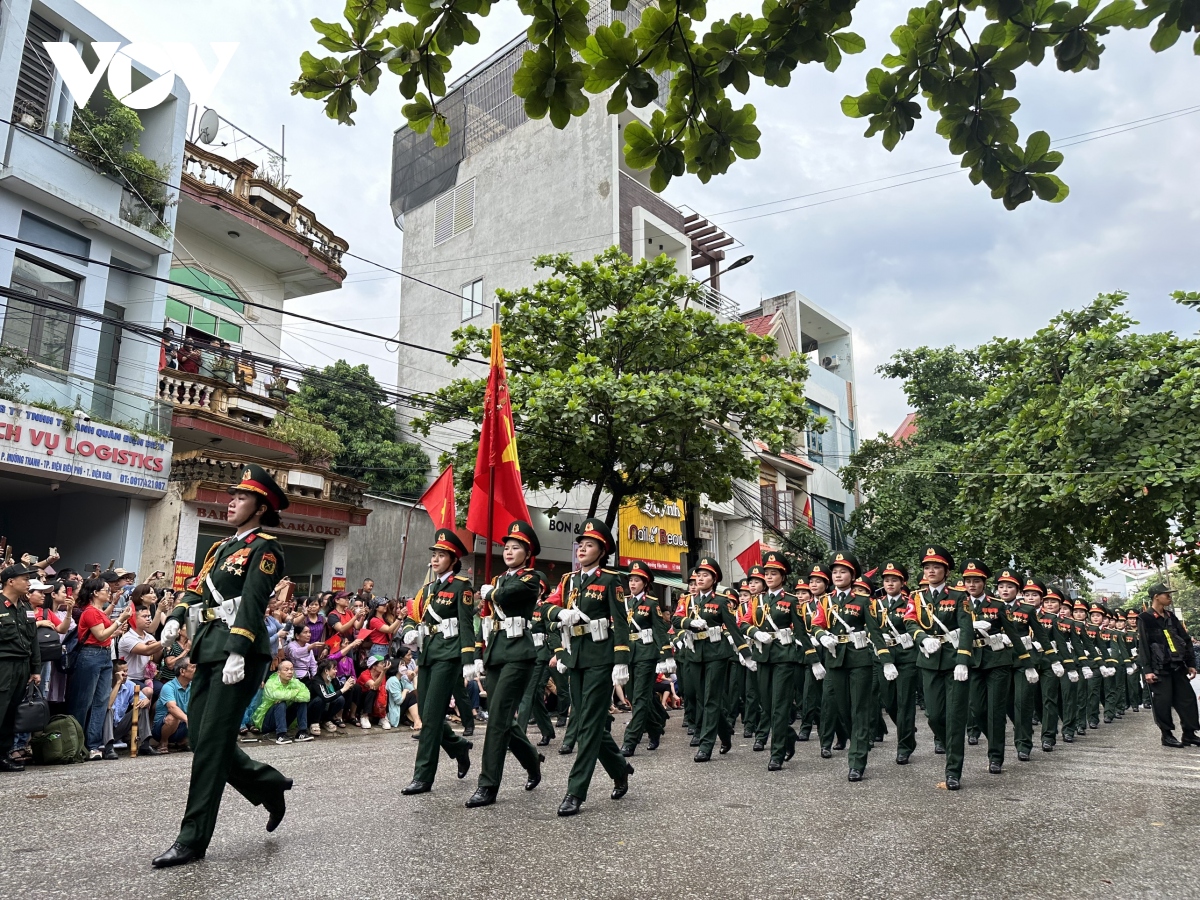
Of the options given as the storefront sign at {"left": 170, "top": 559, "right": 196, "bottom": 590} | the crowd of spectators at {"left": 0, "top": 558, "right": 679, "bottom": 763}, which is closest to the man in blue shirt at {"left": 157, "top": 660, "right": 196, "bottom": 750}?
the crowd of spectators at {"left": 0, "top": 558, "right": 679, "bottom": 763}

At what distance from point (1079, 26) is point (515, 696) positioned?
5.27 m

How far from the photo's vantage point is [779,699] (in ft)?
30.3

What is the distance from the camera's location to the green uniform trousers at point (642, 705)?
949 cm

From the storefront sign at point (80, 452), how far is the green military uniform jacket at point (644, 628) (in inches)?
431

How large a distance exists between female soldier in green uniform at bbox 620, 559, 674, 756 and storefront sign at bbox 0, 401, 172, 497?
35.5ft

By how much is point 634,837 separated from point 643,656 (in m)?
4.61

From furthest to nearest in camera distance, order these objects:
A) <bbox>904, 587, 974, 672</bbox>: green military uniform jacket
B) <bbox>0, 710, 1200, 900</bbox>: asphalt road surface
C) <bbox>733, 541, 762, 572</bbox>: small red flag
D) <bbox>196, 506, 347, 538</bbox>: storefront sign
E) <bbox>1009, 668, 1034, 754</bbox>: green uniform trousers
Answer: <bbox>733, 541, 762, 572</bbox>: small red flag, <bbox>196, 506, 347, 538</bbox>: storefront sign, <bbox>1009, 668, 1034, 754</bbox>: green uniform trousers, <bbox>904, 587, 974, 672</bbox>: green military uniform jacket, <bbox>0, 710, 1200, 900</bbox>: asphalt road surface

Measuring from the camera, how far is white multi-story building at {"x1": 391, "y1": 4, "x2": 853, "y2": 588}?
27828mm

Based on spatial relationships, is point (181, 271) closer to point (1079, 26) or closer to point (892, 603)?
point (892, 603)

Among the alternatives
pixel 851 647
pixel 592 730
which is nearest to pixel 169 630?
pixel 592 730

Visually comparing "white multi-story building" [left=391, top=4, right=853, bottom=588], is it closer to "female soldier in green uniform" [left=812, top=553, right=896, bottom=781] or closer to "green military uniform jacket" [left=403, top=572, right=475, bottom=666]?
"female soldier in green uniform" [left=812, top=553, right=896, bottom=781]

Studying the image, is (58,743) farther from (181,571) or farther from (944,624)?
(181,571)

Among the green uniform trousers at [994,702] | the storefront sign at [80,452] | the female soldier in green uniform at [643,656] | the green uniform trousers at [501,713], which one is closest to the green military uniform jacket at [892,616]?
the green uniform trousers at [994,702]

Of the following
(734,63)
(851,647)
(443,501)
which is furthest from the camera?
(443,501)
